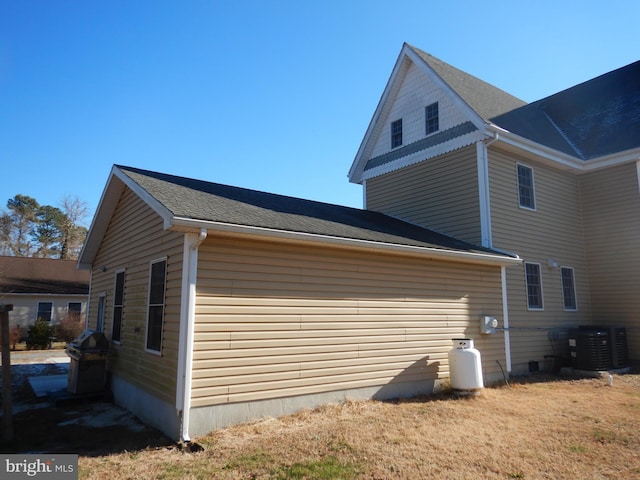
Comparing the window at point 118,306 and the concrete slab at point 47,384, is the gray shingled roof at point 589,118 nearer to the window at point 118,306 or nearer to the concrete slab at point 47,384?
the window at point 118,306

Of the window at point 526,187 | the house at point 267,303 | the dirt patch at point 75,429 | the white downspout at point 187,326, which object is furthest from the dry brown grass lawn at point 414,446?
the window at point 526,187

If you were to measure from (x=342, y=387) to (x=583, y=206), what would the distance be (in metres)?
10.6

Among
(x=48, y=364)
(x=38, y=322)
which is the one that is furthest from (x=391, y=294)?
(x=38, y=322)

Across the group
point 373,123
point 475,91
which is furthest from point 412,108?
point 475,91

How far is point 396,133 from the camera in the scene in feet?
47.2

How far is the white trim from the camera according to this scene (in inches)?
435

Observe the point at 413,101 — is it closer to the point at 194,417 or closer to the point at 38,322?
the point at 194,417

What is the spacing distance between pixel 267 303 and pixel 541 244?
8812 millimetres

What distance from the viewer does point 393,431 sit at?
619 centimetres

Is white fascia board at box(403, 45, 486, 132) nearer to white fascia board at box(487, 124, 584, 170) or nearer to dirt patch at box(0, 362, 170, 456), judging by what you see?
white fascia board at box(487, 124, 584, 170)

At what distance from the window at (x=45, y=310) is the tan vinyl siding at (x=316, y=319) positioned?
2227cm

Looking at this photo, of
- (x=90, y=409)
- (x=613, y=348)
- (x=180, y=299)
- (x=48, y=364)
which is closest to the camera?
(x=180, y=299)

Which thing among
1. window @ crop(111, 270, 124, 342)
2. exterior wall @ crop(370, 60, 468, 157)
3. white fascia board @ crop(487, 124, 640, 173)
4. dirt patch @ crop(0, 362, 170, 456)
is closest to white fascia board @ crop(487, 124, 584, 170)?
white fascia board @ crop(487, 124, 640, 173)

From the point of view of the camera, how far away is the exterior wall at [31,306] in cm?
2339
